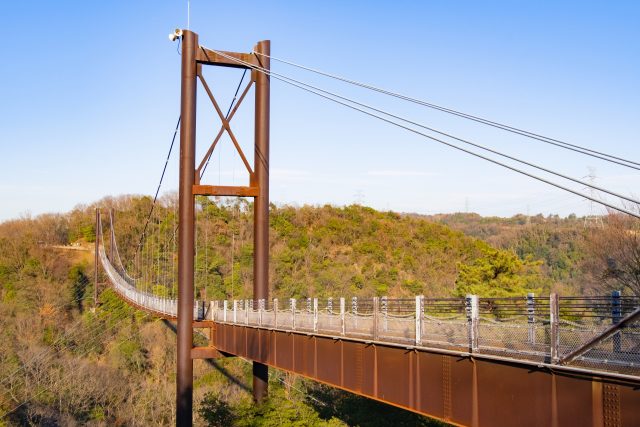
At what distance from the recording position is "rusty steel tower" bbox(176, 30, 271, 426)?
28.3 metres

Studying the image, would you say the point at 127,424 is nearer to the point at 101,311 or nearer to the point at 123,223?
the point at 101,311

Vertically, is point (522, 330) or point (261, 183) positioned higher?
point (261, 183)

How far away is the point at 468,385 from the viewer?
40.0ft

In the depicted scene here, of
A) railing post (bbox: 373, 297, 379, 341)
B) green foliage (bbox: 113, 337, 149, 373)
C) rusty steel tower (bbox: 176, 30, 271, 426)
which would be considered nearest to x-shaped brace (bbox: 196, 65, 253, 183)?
rusty steel tower (bbox: 176, 30, 271, 426)

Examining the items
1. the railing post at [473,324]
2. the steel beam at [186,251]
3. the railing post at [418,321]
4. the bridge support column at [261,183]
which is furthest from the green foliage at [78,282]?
the railing post at [473,324]

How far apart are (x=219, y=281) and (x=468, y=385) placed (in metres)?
53.3

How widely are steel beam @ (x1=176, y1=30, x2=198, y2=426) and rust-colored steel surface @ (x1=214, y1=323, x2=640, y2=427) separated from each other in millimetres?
9380

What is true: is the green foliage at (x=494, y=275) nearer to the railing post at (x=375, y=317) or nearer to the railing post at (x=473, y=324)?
the railing post at (x=375, y=317)

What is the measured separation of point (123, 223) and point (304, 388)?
A: 54206mm

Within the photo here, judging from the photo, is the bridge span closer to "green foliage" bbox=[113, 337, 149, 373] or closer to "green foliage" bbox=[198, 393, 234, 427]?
"green foliage" bbox=[198, 393, 234, 427]

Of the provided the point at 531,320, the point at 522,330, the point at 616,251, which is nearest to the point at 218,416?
the point at 522,330

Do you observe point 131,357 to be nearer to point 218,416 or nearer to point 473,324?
point 218,416

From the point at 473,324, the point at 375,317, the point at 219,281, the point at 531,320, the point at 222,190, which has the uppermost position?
the point at 222,190

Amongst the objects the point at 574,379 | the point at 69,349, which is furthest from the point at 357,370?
the point at 69,349
